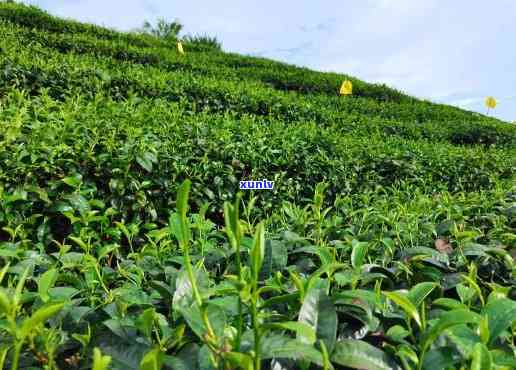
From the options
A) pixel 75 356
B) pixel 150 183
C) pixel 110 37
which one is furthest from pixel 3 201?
pixel 110 37

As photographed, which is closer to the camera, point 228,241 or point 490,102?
point 228,241

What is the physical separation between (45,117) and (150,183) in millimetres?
1144

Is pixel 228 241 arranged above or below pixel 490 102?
below

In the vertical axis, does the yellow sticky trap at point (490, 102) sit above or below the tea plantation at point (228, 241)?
above

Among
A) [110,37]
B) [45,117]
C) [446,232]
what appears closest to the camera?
[446,232]

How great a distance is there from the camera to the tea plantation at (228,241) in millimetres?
799

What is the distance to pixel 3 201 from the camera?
7.34ft

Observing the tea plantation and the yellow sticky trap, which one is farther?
the yellow sticky trap

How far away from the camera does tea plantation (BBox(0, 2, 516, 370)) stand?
31.5 inches

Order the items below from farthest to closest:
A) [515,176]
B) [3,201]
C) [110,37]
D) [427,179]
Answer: [110,37], [515,176], [427,179], [3,201]

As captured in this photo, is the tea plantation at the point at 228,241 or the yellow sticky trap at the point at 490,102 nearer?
the tea plantation at the point at 228,241

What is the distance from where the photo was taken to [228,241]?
167cm

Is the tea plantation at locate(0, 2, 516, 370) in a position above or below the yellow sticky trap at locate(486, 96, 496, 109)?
below

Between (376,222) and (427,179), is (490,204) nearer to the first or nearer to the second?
(376,222)
